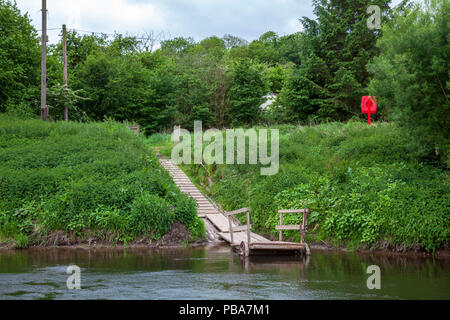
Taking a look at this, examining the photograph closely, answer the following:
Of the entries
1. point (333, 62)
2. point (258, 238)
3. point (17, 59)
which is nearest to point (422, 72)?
point (258, 238)

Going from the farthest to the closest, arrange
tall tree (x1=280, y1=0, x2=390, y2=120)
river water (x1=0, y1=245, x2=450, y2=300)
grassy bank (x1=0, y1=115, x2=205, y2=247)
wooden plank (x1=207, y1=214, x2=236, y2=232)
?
tall tree (x1=280, y1=0, x2=390, y2=120) → wooden plank (x1=207, y1=214, x2=236, y2=232) → grassy bank (x1=0, y1=115, x2=205, y2=247) → river water (x1=0, y1=245, x2=450, y2=300)

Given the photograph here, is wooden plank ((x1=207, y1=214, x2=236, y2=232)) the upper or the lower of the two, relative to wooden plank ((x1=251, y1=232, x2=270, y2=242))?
upper

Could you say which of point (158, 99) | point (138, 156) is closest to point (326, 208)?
point (138, 156)

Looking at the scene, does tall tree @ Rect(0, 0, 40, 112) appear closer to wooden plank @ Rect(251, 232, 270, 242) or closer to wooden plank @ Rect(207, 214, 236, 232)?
wooden plank @ Rect(207, 214, 236, 232)

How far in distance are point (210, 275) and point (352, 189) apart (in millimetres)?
6363

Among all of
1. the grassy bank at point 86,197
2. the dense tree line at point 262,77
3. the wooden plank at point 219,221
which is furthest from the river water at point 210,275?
the dense tree line at point 262,77

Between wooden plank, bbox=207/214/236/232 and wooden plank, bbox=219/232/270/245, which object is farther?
wooden plank, bbox=207/214/236/232

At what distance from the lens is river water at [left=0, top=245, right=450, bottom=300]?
8570 millimetres

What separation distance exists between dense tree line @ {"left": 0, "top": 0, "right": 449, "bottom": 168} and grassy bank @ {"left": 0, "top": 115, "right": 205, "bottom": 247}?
25.3 ft

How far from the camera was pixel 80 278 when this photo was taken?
973 centimetres

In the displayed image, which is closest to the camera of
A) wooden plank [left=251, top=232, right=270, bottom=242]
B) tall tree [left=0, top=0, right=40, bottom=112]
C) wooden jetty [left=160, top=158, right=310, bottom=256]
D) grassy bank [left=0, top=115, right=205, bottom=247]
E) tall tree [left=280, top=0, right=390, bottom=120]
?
wooden jetty [left=160, top=158, right=310, bottom=256]

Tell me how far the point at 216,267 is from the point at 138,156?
801 cm

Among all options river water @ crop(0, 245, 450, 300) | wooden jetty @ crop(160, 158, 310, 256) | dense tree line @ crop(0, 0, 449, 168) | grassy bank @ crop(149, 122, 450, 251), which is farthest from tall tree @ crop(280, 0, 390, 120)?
river water @ crop(0, 245, 450, 300)
